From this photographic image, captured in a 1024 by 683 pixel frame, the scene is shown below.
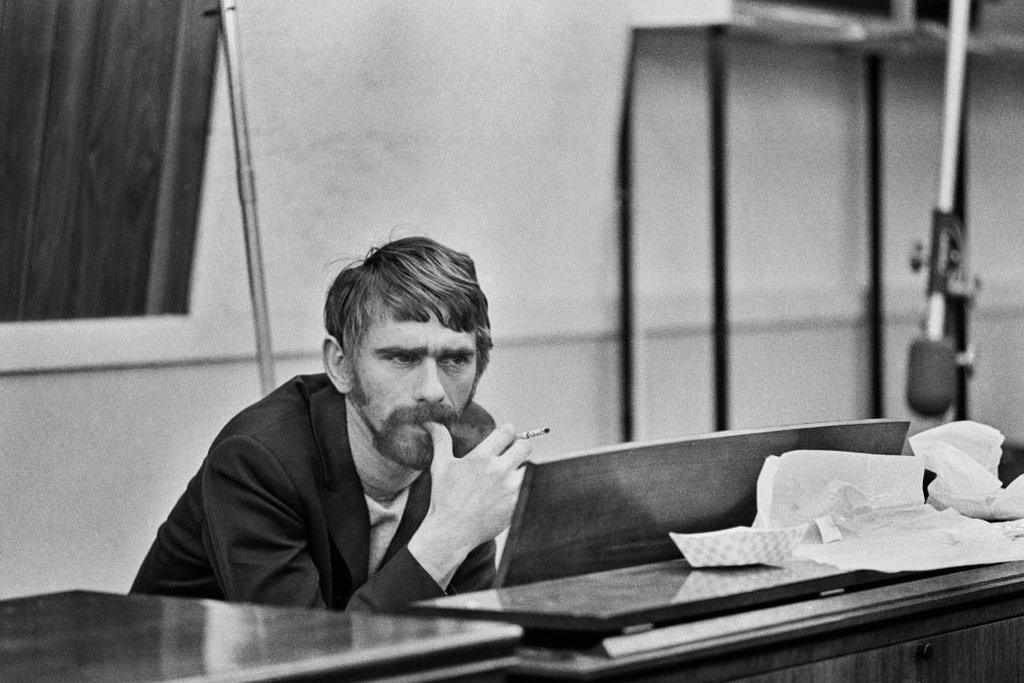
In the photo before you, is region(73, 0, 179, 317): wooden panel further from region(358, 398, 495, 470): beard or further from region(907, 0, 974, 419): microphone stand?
region(907, 0, 974, 419): microphone stand

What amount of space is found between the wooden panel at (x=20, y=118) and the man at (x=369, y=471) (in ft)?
3.89

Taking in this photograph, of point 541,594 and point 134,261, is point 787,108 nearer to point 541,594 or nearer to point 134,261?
point 134,261

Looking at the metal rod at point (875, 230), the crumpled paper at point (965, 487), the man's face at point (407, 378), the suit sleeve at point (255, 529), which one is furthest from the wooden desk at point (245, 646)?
the metal rod at point (875, 230)

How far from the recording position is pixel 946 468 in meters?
2.11

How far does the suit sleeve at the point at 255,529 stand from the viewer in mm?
1969

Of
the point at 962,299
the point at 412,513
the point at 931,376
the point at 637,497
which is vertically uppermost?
the point at 637,497

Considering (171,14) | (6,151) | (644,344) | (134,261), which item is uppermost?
(171,14)

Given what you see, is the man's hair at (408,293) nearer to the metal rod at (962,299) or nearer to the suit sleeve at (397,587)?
the suit sleeve at (397,587)

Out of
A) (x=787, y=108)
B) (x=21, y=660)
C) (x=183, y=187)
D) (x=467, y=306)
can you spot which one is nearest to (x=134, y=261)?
(x=183, y=187)

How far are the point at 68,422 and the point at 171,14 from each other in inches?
35.3

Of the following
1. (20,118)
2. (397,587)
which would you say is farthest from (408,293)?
(20,118)

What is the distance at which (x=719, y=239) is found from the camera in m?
5.27

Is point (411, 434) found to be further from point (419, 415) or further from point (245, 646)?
point (245, 646)

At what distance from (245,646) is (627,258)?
3.99 metres
